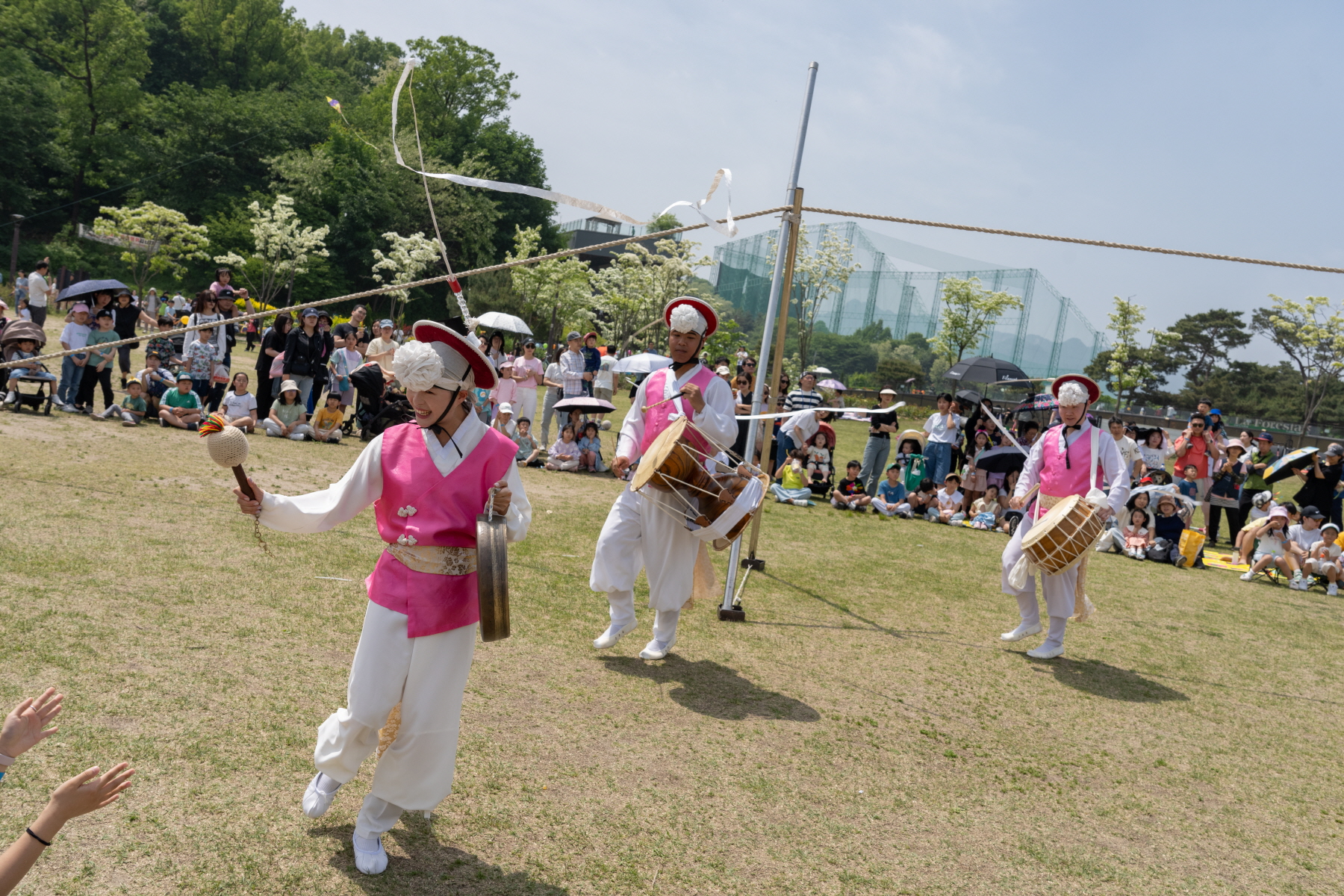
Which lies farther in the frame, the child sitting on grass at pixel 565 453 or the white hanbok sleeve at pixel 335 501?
the child sitting on grass at pixel 565 453

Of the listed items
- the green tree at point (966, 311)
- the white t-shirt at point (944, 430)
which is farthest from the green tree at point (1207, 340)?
the white t-shirt at point (944, 430)

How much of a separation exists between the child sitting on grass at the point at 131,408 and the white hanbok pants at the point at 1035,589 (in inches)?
441

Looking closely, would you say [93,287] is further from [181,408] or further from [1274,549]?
[1274,549]

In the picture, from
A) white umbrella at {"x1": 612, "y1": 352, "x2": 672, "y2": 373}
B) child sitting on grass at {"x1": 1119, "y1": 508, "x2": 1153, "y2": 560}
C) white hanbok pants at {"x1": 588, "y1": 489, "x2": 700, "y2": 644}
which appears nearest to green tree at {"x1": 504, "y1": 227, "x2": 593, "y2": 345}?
white umbrella at {"x1": 612, "y1": 352, "x2": 672, "y2": 373}

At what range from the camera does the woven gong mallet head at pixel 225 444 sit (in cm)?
323

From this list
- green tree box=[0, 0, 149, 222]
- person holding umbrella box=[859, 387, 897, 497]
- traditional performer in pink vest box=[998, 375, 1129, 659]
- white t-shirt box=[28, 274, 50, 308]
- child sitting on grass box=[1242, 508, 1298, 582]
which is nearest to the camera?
traditional performer in pink vest box=[998, 375, 1129, 659]

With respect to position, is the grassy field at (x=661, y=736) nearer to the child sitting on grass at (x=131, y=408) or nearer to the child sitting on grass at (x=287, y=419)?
the child sitting on grass at (x=131, y=408)

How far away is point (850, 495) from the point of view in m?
14.4

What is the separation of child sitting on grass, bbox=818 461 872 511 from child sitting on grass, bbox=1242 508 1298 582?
5.06 meters

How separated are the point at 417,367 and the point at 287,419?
1115cm

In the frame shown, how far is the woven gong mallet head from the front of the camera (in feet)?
10.6

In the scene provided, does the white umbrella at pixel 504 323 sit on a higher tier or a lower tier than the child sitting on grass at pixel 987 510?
higher

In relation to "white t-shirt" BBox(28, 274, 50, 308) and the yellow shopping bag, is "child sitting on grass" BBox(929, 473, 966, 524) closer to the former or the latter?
the yellow shopping bag

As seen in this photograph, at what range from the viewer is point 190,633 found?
211 inches
